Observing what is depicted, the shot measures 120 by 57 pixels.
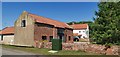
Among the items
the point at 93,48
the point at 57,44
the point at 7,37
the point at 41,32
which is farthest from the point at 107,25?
the point at 7,37

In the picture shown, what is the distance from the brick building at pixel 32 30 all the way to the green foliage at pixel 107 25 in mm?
14372

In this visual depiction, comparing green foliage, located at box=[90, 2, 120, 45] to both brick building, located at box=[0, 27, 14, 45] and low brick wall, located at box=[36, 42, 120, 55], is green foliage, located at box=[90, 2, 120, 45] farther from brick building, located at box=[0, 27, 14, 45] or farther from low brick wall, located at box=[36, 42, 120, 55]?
brick building, located at box=[0, 27, 14, 45]

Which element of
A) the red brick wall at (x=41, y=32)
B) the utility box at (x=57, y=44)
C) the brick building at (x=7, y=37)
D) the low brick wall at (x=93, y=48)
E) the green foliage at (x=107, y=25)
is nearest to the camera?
the low brick wall at (x=93, y=48)

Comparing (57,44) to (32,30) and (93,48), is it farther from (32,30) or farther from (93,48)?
(32,30)

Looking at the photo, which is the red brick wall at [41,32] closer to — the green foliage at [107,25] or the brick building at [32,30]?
the brick building at [32,30]

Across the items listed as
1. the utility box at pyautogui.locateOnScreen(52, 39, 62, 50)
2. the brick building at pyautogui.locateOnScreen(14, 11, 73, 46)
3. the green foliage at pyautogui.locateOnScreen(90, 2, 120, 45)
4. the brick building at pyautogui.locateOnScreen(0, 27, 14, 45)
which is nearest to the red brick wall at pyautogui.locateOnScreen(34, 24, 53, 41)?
the brick building at pyautogui.locateOnScreen(14, 11, 73, 46)

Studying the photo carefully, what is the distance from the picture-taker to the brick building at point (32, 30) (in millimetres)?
39969

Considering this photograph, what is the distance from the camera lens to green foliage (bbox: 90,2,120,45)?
25.6m

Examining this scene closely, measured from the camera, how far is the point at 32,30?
40.1 meters

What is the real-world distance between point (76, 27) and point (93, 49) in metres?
67.4

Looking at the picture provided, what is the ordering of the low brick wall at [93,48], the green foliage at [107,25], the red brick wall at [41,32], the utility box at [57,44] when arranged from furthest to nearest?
the red brick wall at [41,32]
the utility box at [57,44]
the green foliage at [107,25]
the low brick wall at [93,48]

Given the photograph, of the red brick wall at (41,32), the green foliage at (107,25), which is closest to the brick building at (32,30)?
the red brick wall at (41,32)

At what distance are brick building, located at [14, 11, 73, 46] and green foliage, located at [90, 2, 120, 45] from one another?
14372mm

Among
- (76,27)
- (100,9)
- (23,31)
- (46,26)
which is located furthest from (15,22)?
(76,27)
